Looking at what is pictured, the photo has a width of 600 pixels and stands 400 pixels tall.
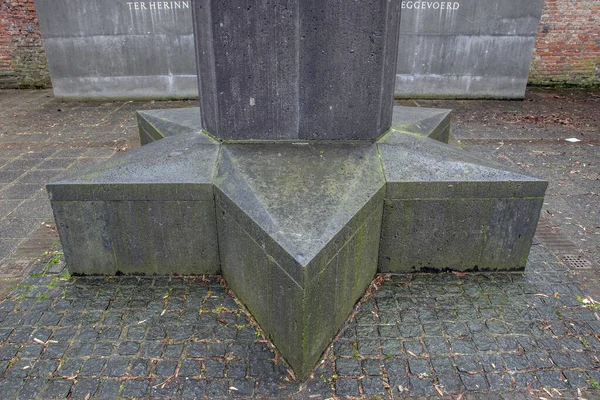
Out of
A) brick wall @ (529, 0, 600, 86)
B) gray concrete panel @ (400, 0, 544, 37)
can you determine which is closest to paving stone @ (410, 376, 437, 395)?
gray concrete panel @ (400, 0, 544, 37)

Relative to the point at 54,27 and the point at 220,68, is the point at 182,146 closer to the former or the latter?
the point at 220,68

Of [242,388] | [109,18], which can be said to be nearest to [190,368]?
[242,388]

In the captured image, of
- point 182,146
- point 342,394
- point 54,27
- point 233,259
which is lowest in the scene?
point 342,394

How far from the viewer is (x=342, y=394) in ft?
9.70

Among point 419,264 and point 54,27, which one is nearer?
point 419,264

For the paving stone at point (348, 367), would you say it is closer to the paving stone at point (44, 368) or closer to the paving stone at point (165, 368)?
the paving stone at point (165, 368)

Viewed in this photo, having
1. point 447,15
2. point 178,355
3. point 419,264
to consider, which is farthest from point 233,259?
point 447,15

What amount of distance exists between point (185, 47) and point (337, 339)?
332 inches

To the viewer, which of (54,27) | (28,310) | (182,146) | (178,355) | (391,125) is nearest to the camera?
(178,355)

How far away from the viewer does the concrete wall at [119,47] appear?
9758mm

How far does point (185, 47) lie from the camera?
1012cm

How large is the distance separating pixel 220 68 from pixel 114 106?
694 centimetres

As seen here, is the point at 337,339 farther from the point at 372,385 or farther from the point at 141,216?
the point at 141,216

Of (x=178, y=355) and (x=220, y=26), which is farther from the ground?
(x=220, y=26)
